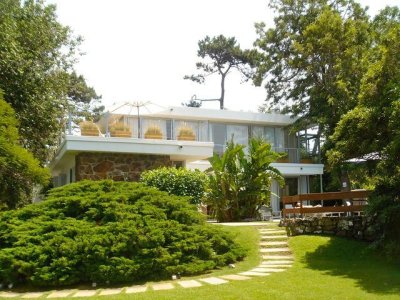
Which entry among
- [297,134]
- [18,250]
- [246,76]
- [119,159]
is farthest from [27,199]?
[246,76]

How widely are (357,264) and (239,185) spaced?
22.3 ft

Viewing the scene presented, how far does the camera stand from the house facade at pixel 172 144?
16.8 metres

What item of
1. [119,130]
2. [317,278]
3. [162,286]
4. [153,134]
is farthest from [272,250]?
[119,130]

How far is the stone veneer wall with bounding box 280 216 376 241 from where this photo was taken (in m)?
11.8

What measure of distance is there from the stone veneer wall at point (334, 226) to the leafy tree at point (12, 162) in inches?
285

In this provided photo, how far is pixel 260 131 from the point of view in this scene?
92.4 feet

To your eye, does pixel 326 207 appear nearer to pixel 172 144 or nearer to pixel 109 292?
pixel 172 144

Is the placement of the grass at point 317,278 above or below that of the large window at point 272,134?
below

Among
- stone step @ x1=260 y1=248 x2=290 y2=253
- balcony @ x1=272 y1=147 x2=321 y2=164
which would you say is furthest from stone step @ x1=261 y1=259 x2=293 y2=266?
balcony @ x1=272 y1=147 x2=321 y2=164

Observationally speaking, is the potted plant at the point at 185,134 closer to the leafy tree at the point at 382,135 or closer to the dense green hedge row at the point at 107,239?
the dense green hedge row at the point at 107,239

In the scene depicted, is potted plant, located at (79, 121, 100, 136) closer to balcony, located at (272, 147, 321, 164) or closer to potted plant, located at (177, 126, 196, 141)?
potted plant, located at (177, 126, 196, 141)

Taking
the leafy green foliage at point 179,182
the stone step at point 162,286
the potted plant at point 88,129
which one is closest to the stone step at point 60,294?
the stone step at point 162,286

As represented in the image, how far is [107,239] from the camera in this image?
27.1ft

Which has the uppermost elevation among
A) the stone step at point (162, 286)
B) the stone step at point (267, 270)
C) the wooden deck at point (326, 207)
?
the wooden deck at point (326, 207)
